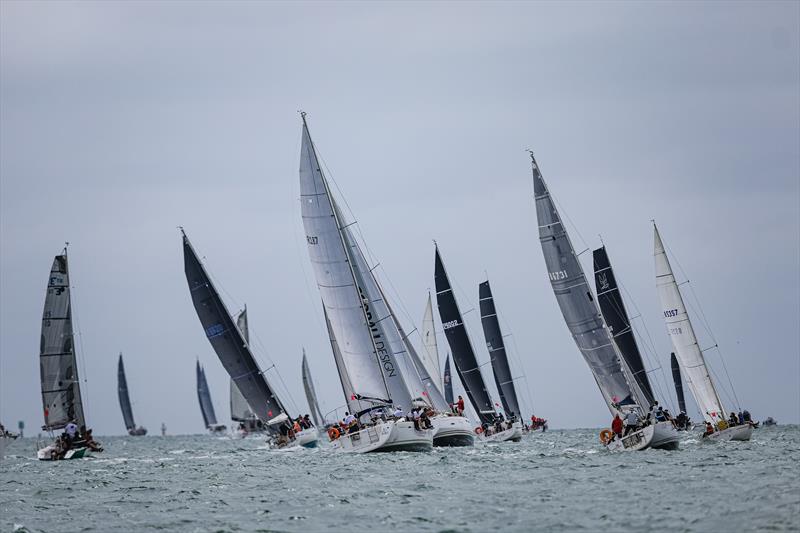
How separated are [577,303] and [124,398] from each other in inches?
4248

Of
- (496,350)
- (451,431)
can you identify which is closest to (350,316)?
(451,431)

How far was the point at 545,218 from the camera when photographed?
46.2 m

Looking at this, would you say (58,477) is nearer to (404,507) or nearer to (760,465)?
(404,507)

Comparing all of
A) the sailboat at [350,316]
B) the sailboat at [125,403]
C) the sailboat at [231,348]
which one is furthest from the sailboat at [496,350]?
the sailboat at [125,403]

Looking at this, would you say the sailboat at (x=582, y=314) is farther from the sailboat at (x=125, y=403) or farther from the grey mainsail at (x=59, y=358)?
the sailboat at (x=125, y=403)

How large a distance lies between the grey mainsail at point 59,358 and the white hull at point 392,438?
21653mm

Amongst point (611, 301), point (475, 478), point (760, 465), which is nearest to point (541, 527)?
point (475, 478)

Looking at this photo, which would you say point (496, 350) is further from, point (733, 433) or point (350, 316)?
point (350, 316)

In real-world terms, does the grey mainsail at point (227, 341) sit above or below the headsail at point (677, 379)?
above

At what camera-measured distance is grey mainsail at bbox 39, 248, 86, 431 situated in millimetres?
54125

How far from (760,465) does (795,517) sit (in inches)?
457

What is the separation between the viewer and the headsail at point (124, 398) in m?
138

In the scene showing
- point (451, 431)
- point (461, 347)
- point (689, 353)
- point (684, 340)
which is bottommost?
point (451, 431)

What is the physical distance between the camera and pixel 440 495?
81.2 ft
